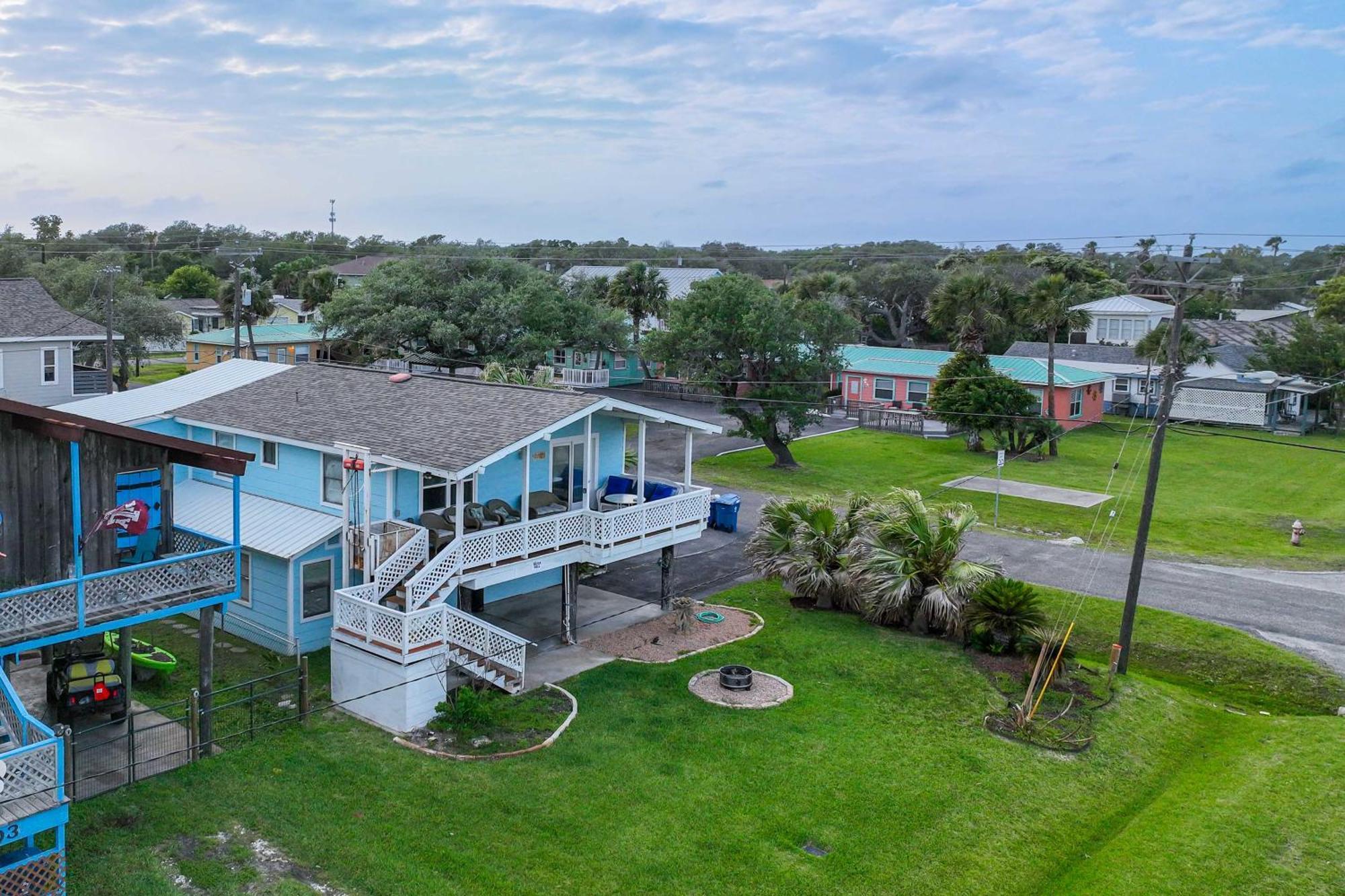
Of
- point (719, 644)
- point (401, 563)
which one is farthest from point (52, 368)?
point (719, 644)

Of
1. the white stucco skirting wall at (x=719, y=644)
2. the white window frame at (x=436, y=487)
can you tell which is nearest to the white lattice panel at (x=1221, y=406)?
the white stucco skirting wall at (x=719, y=644)

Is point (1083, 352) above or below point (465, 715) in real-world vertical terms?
above

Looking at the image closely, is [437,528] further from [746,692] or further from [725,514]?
[725,514]

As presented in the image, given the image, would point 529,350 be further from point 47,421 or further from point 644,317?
point 47,421

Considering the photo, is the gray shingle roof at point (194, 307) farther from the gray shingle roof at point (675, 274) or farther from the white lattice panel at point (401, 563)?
the white lattice panel at point (401, 563)

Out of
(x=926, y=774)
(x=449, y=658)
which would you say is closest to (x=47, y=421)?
(x=449, y=658)
